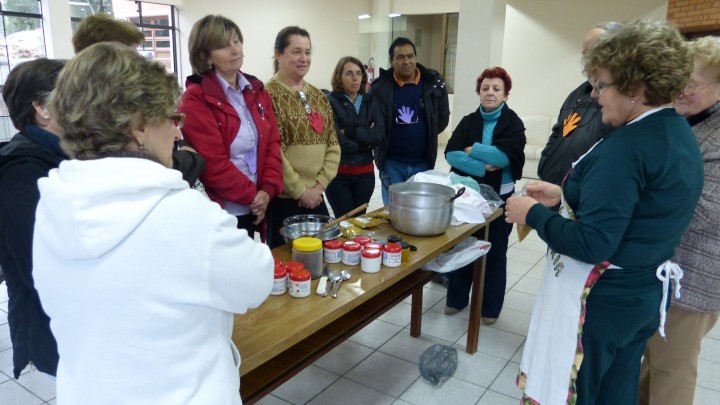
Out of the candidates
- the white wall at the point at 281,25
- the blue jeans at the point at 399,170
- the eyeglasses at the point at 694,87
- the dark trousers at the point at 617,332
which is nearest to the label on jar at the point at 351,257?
the dark trousers at the point at 617,332

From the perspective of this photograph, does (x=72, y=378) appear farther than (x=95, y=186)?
Yes

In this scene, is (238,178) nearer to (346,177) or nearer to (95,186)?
(346,177)

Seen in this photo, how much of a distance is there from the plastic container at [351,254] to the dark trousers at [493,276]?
123 cm

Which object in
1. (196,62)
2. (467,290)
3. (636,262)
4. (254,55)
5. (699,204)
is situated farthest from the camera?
(254,55)

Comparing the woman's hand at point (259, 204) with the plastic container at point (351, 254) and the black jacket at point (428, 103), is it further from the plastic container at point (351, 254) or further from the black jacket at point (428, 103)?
the black jacket at point (428, 103)

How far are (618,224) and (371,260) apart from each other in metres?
0.73

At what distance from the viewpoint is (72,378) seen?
933 millimetres

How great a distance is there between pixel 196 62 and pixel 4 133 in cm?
459

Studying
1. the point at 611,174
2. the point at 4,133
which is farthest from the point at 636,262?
the point at 4,133

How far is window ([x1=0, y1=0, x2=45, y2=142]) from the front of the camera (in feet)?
22.0

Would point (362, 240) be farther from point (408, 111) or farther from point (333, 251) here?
point (408, 111)

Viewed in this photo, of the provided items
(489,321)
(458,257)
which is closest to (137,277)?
(458,257)

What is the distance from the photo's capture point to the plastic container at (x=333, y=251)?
169 cm

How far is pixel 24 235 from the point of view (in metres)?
1.11
